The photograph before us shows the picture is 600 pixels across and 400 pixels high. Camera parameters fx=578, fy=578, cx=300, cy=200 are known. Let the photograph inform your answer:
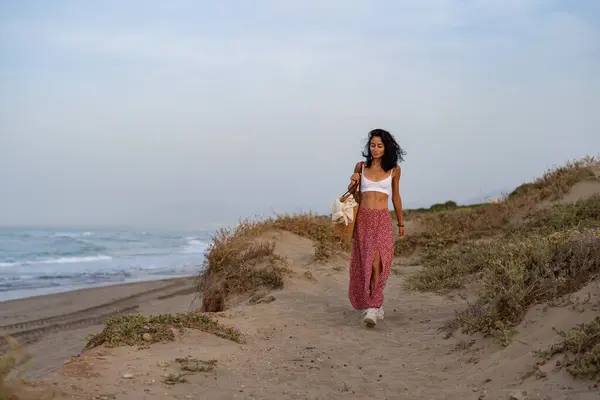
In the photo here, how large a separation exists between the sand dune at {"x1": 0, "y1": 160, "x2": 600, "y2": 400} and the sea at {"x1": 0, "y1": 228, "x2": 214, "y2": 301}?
15.8ft

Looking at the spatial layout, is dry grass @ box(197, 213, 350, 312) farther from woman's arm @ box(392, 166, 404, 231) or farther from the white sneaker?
woman's arm @ box(392, 166, 404, 231)

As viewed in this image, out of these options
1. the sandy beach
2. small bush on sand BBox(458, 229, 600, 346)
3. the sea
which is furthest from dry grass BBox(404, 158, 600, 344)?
the sandy beach

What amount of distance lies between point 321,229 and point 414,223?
3048 mm

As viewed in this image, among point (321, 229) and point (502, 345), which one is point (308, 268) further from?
point (502, 345)

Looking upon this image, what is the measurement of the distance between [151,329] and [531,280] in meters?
3.76

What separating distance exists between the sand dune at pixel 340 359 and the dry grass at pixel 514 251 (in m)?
0.21

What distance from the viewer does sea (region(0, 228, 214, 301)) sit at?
18.2 meters

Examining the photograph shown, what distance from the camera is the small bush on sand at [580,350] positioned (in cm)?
372

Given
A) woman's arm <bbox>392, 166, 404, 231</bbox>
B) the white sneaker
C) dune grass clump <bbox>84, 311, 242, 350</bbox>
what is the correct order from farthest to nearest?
woman's arm <bbox>392, 166, 404, 231</bbox> → the white sneaker → dune grass clump <bbox>84, 311, 242, 350</bbox>

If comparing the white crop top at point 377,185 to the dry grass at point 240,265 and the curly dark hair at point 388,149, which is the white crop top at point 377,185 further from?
the dry grass at point 240,265

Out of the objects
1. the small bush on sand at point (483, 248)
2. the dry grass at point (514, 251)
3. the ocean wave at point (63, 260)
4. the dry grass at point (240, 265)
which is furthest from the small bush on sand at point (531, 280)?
the ocean wave at point (63, 260)

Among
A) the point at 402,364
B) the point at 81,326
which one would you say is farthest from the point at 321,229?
the point at 402,364

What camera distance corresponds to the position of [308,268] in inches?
408

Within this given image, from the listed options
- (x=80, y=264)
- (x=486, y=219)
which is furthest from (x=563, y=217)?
(x=80, y=264)
